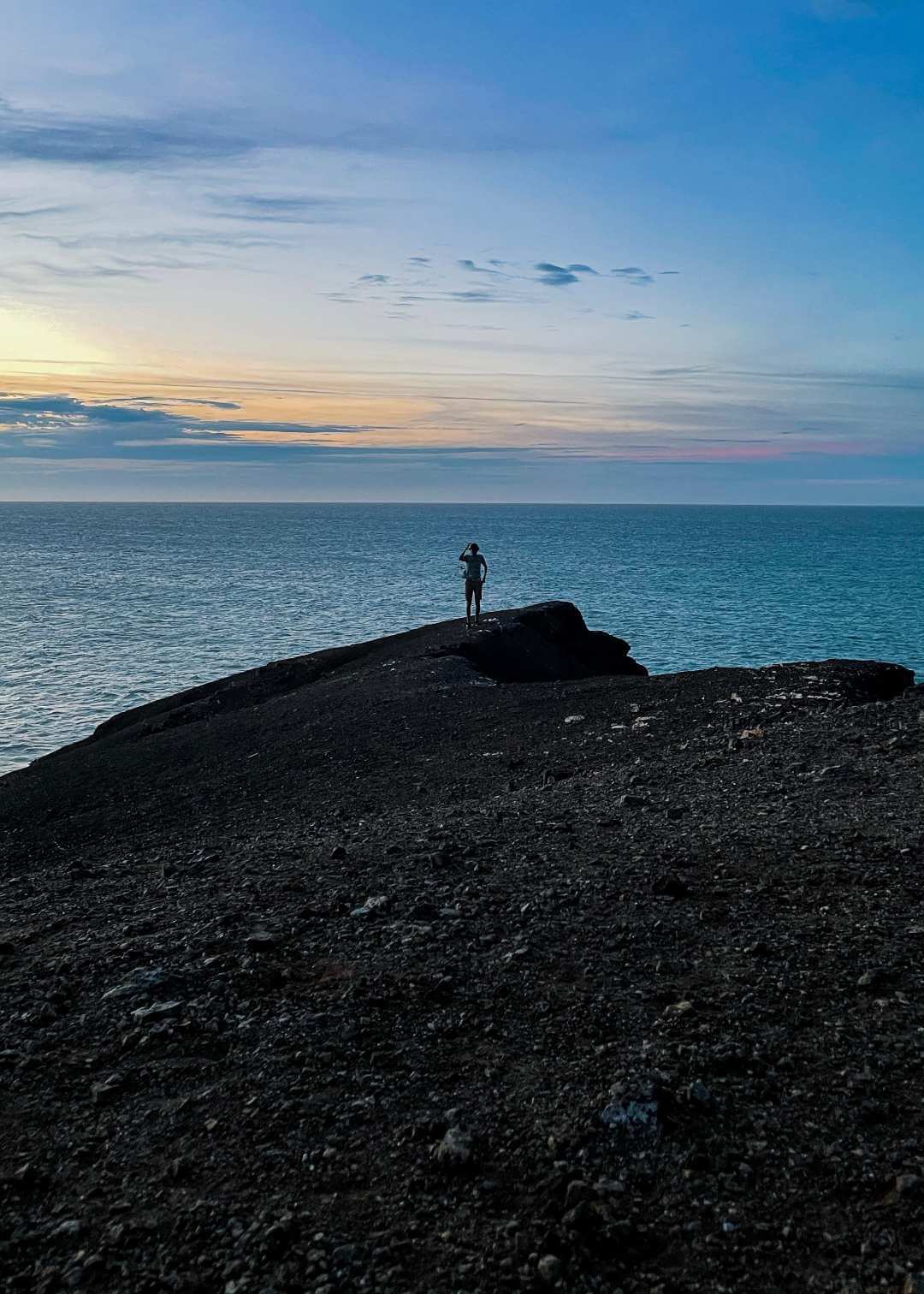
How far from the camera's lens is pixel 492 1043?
6.62m

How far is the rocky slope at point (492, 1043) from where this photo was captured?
15.8ft

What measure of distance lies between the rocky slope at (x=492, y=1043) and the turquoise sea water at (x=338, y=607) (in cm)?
2104

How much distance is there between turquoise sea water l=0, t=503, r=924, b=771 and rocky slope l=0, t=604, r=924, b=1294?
21039 millimetres

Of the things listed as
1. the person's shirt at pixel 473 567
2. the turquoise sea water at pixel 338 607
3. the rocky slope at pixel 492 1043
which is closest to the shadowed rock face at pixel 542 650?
the person's shirt at pixel 473 567

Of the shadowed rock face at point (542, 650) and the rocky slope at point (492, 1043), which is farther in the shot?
the shadowed rock face at point (542, 650)

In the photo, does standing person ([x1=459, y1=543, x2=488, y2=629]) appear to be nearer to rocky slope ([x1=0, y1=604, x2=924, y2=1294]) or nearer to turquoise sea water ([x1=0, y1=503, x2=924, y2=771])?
rocky slope ([x1=0, y1=604, x2=924, y2=1294])

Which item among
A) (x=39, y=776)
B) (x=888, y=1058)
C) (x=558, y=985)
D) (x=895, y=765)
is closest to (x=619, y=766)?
(x=895, y=765)

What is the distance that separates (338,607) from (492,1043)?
200 ft

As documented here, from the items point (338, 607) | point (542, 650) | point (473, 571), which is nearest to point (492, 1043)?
point (473, 571)

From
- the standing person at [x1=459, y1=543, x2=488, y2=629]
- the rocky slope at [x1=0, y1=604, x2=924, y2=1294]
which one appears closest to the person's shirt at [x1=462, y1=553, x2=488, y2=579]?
the standing person at [x1=459, y1=543, x2=488, y2=629]

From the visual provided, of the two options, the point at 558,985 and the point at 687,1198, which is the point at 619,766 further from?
the point at 687,1198

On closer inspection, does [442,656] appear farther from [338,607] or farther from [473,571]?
[338,607]

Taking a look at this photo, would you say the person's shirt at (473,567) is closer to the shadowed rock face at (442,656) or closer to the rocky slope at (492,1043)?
the shadowed rock face at (442,656)

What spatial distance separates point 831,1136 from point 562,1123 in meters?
1.55
